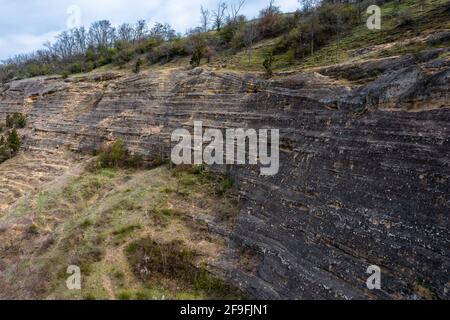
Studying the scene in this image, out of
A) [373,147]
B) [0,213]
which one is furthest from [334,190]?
[0,213]

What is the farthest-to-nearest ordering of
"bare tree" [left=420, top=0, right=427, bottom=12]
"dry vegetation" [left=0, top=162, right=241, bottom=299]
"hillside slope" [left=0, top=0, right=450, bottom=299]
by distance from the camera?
"bare tree" [left=420, top=0, right=427, bottom=12]
"dry vegetation" [left=0, top=162, right=241, bottom=299]
"hillside slope" [left=0, top=0, right=450, bottom=299]

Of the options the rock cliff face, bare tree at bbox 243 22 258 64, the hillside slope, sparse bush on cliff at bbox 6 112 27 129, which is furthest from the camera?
sparse bush on cliff at bbox 6 112 27 129

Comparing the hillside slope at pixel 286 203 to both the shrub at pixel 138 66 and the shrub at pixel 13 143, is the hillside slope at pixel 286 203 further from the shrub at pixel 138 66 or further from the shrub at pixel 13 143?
the shrub at pixel 138 66

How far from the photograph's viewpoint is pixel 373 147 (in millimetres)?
9188

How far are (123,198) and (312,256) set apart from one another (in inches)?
323

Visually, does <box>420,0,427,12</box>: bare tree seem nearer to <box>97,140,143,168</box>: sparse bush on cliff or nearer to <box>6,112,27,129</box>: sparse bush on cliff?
<box>97,140,143,168</box>: sparse bush on cliff

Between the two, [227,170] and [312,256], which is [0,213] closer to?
[227,170]
